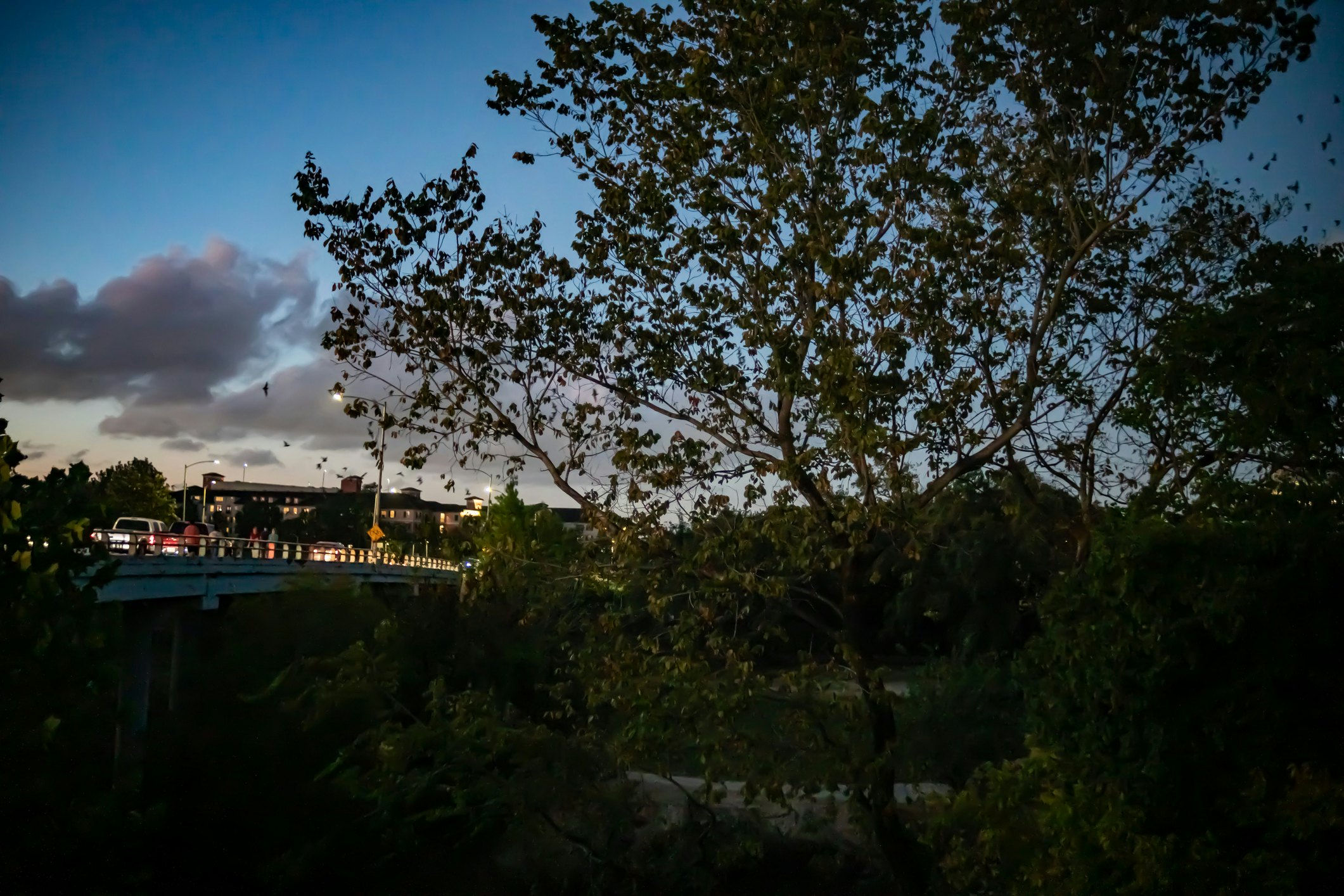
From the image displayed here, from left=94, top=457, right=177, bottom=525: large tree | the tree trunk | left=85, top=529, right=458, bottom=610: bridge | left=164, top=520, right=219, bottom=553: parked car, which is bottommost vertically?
the tree trunk

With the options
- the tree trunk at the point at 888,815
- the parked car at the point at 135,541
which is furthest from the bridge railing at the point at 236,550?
the tree trunk at the point at 888,815

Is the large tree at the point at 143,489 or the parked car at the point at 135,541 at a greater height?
the large tree at the point at 143,489

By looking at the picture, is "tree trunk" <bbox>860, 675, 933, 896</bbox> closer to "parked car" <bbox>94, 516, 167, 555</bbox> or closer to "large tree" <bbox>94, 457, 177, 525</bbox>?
"parked car" <bbox>94, 516, 167, 555</bbox>

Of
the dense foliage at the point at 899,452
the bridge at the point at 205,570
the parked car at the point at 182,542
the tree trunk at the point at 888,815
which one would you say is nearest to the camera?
the dense foliage at the point at 899,452

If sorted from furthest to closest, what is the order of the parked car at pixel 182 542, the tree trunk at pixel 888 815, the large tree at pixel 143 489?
1. the large tree at pixel 143 489
2. the parked car at pixel 182 542
3. the tree trunk at pixel 888 815

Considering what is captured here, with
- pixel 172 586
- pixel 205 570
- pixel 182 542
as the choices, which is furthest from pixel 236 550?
pixel 172 586

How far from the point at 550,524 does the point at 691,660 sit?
191 feet

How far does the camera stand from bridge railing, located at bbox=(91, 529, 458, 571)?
99.6 feet

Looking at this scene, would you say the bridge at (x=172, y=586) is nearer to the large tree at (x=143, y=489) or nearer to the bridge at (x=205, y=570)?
the bridge at (x=205, y=570)

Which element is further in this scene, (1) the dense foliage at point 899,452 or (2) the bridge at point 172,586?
(2) the bridge at point 172,586

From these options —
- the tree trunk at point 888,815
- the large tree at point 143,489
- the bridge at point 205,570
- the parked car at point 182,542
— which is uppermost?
the large tree at point 143,489

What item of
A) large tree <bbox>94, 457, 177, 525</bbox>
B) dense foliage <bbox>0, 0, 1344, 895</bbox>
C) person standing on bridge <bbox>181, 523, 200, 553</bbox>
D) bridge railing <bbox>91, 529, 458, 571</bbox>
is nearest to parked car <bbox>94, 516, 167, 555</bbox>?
bridge railing <bbox>91, 529, 458, 571</bbox>

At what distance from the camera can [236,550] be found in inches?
1607

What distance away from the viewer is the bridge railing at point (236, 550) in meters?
30.4
